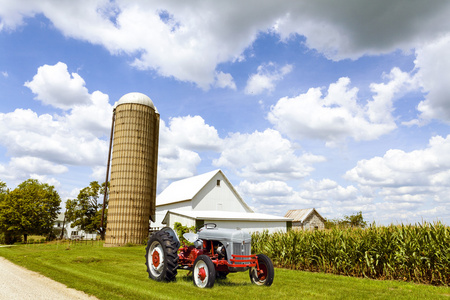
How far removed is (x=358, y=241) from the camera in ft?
43.1

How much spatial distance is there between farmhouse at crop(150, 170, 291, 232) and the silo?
294 centimetres

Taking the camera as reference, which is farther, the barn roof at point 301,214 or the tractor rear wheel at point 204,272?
the barn roof at point 301,214

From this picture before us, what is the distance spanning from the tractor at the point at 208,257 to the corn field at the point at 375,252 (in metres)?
5.33

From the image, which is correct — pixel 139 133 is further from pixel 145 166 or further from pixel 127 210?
pixel 127 210

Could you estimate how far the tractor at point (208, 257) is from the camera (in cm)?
911

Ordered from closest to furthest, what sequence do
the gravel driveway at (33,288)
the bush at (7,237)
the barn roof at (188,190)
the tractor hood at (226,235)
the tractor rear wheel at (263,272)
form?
the gravel driveway at (33,288), the tractor hood at (226,235), the tractor rear wheel at (263,272), the barn roof at (188,190), the bush at (7,237)

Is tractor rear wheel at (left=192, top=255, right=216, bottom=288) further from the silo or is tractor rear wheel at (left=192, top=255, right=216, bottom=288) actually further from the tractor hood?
the silo

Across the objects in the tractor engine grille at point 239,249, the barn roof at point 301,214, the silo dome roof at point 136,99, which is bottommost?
the tractor engine grille at point 239,249

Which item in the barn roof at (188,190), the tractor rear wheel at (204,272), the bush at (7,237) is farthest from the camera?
the bush at (7,237)

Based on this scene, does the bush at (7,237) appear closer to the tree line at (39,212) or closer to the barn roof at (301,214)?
the tree line at (39,212)

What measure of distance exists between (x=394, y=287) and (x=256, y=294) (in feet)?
16.3

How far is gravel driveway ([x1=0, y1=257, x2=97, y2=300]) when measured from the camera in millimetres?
8000

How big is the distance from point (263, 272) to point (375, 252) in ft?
17.9

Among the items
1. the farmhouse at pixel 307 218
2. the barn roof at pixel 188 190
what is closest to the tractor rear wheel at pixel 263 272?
the barn roof at pixel 188 190
